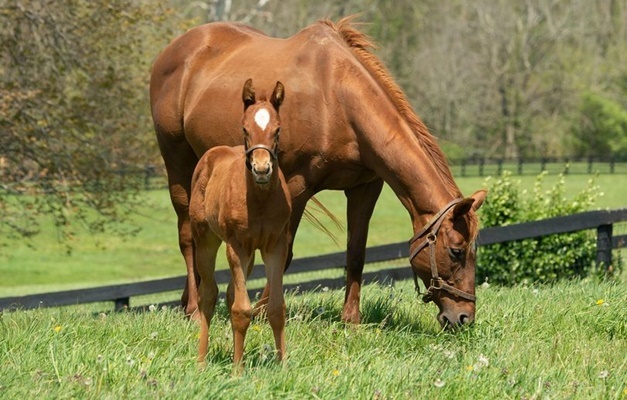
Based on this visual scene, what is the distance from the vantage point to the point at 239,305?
200 inches

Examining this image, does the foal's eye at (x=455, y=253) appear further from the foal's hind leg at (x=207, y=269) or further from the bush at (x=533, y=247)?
the bush at (x=533, y=247)

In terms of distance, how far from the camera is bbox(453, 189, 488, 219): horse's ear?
20.4ft

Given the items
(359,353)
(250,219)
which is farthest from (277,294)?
(359,353)

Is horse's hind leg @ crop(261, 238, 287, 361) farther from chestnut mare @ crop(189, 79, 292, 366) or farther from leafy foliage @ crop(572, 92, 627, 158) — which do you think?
leafy foliage @ crop(572, 92, 627, 158)

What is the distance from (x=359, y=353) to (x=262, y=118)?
1455 mm

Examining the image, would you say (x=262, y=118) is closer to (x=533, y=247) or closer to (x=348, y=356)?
(x=348, y=356)

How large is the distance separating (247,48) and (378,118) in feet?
5.72

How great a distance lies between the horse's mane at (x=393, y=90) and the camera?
264 inches

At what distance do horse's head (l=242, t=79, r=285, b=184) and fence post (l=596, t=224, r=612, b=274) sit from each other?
6.63m

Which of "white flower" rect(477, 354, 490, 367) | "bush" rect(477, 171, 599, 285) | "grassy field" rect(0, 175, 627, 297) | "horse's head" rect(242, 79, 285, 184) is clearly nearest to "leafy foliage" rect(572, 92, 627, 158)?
"grassy field" rect(0, 175, 627, 297)

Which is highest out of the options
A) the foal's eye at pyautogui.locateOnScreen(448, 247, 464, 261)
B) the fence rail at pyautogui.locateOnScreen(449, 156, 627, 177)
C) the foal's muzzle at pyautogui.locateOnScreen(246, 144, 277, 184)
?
the foal's muzzle at pyautogui.locateOnScreen(246, 144, 277, 184)

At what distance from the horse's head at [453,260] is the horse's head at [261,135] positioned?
1856mm

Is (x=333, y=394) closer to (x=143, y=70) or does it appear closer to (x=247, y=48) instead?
(x=247, y=48)

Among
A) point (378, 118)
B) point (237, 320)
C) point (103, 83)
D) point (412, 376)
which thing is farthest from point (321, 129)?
point (103, 83)
